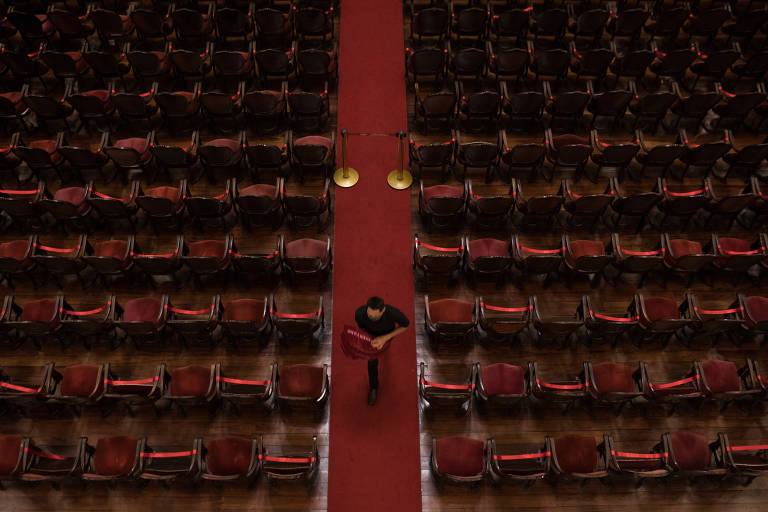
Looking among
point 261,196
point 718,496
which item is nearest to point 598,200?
point 718,496

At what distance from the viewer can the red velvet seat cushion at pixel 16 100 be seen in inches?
217

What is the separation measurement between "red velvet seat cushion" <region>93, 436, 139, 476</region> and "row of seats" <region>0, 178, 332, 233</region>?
1844 mm

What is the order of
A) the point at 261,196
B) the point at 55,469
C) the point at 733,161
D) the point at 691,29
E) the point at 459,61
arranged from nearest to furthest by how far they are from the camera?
the point at 55,469
the point at 261,196
the point at 733,161
the point at 459,61
the point at 691,29

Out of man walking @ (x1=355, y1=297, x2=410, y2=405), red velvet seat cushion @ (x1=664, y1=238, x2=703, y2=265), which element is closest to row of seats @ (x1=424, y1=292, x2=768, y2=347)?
red velvet seat cushion @ (x1=664, y1=238, x2=703, y2=265)

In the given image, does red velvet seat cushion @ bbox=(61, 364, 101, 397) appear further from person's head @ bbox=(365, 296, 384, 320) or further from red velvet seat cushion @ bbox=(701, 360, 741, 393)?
red velvet seat cushion @ bbox=(701, 360, 741, 393)

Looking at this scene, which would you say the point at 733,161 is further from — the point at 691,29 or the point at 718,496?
the point at 718,496

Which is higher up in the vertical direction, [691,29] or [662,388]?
[691,29]

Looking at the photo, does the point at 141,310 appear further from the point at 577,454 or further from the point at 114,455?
the point at 577,454

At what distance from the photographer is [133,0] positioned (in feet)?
21.4

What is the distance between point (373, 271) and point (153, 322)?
1.75m

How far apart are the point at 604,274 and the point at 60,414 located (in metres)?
4.47

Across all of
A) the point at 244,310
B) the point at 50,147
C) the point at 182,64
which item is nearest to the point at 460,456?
the point at 244,310

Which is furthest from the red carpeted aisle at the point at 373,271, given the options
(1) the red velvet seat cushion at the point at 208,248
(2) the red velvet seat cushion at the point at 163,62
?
(2) the red velvet seat cushion at the point at 163,62

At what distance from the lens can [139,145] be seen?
5.25 metres
